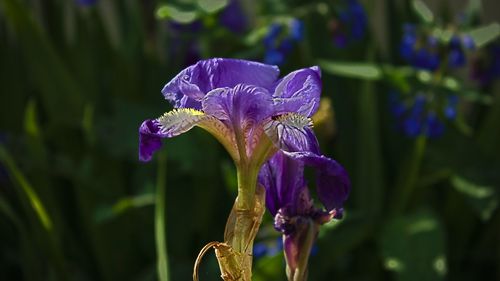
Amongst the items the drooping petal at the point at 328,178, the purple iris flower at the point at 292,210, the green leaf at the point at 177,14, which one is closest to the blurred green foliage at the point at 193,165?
the green leaf at the point at 177,14

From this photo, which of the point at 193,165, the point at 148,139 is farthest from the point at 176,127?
the point at 193,165

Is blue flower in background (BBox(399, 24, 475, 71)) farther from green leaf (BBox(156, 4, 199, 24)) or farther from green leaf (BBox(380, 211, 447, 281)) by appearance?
green leaf (BBox(156, 4, 199, 24))

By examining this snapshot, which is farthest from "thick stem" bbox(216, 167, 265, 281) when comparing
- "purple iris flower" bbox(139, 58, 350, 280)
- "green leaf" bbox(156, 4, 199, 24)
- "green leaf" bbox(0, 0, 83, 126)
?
"green leaf" bbox(0, 0, 83, 126)

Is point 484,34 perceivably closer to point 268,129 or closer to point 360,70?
point 360,70

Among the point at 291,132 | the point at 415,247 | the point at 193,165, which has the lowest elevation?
the point at 415,247

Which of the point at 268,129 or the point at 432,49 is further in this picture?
the point at 432,49

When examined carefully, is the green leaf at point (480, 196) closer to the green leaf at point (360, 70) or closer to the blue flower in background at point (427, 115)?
the blue flower in background at point (427, 115)

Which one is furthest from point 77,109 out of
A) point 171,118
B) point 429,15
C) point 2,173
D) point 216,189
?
point 171,118
